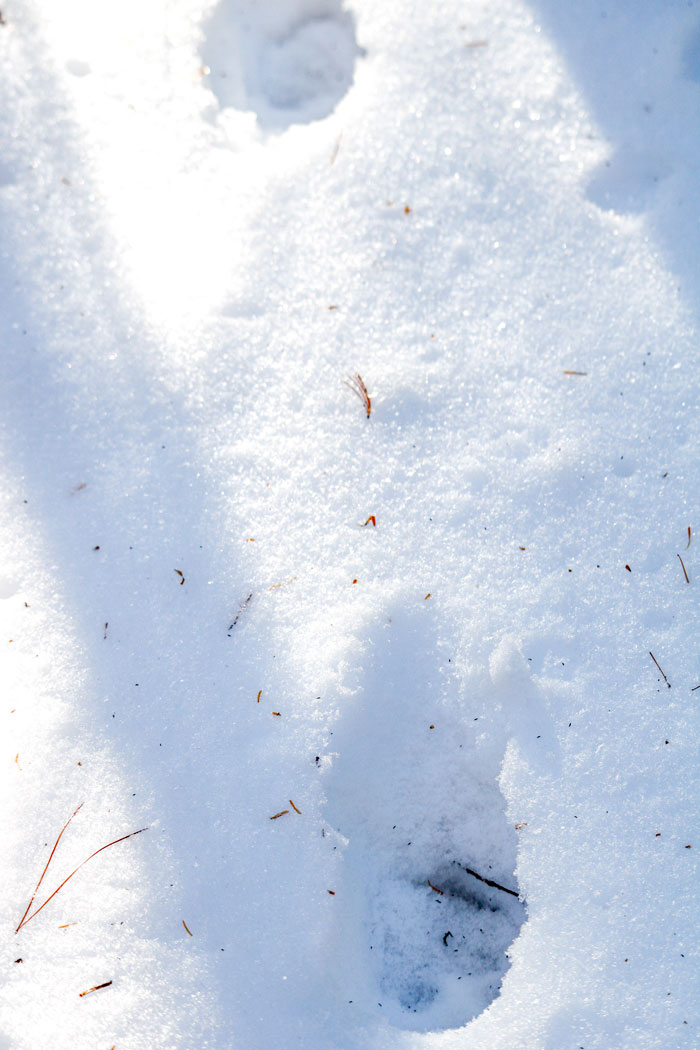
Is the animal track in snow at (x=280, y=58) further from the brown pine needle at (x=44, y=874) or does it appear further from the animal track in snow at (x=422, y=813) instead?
the brown pine needle at (x=44, y=874)

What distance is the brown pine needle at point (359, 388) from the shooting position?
173 cm

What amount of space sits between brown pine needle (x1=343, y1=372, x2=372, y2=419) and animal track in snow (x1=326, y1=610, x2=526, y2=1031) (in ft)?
1.63

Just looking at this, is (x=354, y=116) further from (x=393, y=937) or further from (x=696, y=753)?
(x=393, y=937)

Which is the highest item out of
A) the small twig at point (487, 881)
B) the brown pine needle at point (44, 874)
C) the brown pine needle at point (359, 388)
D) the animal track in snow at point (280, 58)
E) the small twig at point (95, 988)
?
the animal track in snow at point (280, 58)

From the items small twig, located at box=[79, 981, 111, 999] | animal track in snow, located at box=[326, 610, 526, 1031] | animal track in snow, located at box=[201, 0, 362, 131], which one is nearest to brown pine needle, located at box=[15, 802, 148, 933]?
small twig, located at box=[79, 981, 111, 999]

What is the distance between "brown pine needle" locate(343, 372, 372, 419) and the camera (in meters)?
1.73

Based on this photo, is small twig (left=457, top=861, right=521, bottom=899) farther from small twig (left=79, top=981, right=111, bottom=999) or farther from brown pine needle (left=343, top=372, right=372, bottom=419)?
brown pine needle (left=343, top=372, right=372, bottom=419)

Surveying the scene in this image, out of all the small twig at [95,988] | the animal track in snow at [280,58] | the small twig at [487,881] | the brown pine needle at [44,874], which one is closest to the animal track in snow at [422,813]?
the small twig at [487,881]

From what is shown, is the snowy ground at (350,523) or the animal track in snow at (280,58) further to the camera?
the animal track in snow at (280,58)

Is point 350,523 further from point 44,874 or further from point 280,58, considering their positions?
point 280,58

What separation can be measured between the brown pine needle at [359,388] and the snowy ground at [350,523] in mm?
34

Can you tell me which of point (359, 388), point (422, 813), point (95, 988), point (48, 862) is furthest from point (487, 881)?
point (359, 388)

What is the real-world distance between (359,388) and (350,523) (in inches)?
13.0

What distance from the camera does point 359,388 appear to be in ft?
5.70
